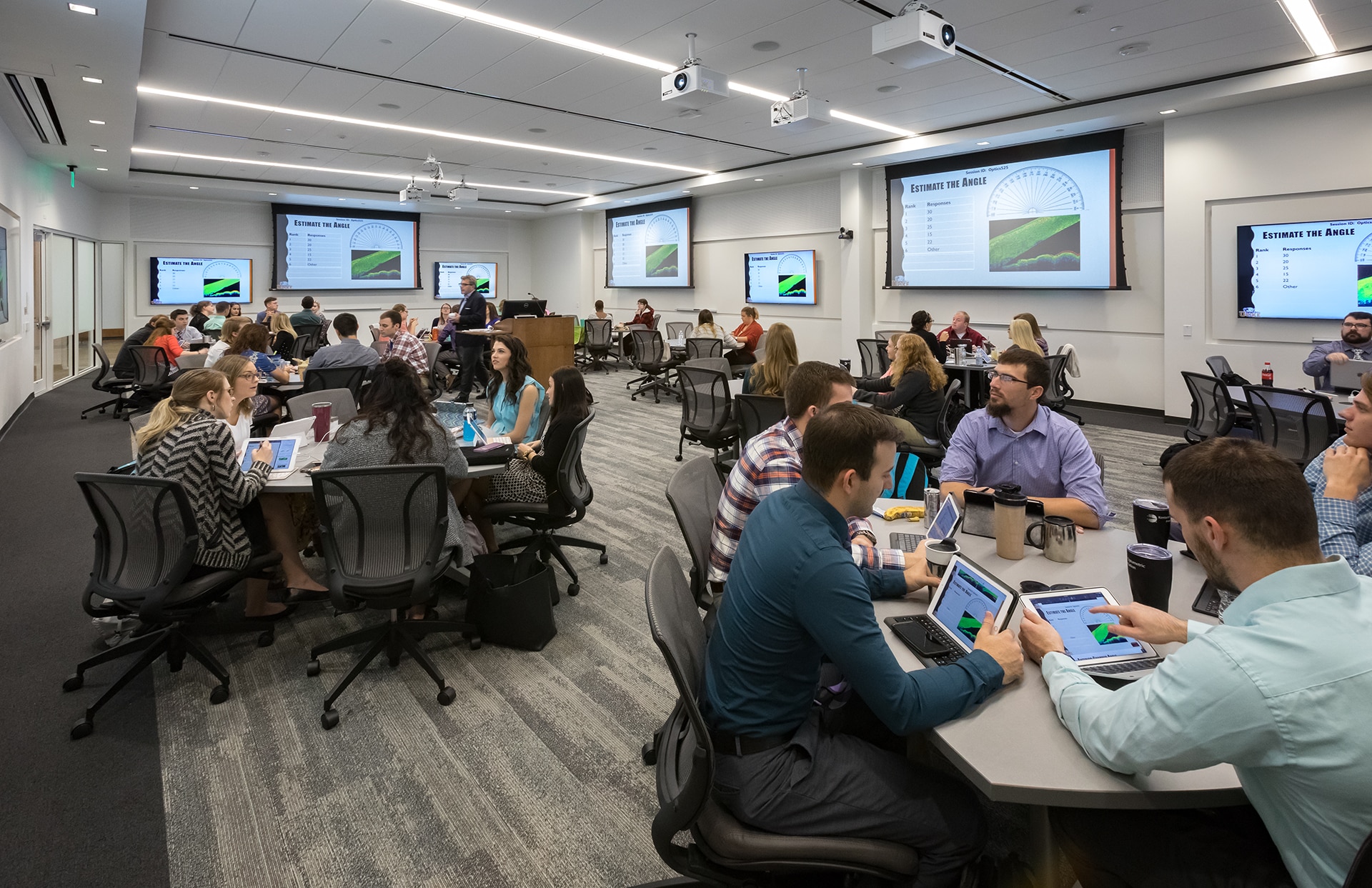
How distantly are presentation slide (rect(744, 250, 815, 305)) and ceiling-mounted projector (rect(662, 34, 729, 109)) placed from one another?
22.3ft

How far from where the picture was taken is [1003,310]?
10.3 m

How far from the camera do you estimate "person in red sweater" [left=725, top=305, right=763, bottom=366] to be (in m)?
11.1

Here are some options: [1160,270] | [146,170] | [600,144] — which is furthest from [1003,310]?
[146,170]

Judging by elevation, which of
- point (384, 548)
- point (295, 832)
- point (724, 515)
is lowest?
point (295, 832)

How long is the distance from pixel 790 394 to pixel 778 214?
11310 millimetres

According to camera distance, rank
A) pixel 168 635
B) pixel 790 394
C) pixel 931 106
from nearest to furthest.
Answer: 1. pixel 790 394
2. pixel 168 635
3. pixel 931 106

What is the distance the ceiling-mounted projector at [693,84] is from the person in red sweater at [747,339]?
4.97m

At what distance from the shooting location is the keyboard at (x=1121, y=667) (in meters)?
1.54

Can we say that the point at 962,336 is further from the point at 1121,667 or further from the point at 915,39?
the point at 1121,667

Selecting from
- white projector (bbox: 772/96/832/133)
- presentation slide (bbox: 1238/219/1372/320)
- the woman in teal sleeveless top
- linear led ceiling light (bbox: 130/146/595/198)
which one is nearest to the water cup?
the woman in teal sleeveless top

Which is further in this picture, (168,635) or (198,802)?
(168,635)

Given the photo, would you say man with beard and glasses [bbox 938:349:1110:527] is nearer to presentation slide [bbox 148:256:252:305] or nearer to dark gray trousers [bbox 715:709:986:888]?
dark gray trousers [bbox 715:709:986:888]

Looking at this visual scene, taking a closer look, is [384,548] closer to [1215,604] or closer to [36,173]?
[1215,604]

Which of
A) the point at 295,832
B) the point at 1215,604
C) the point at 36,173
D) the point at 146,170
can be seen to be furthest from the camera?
the point at 146,170
